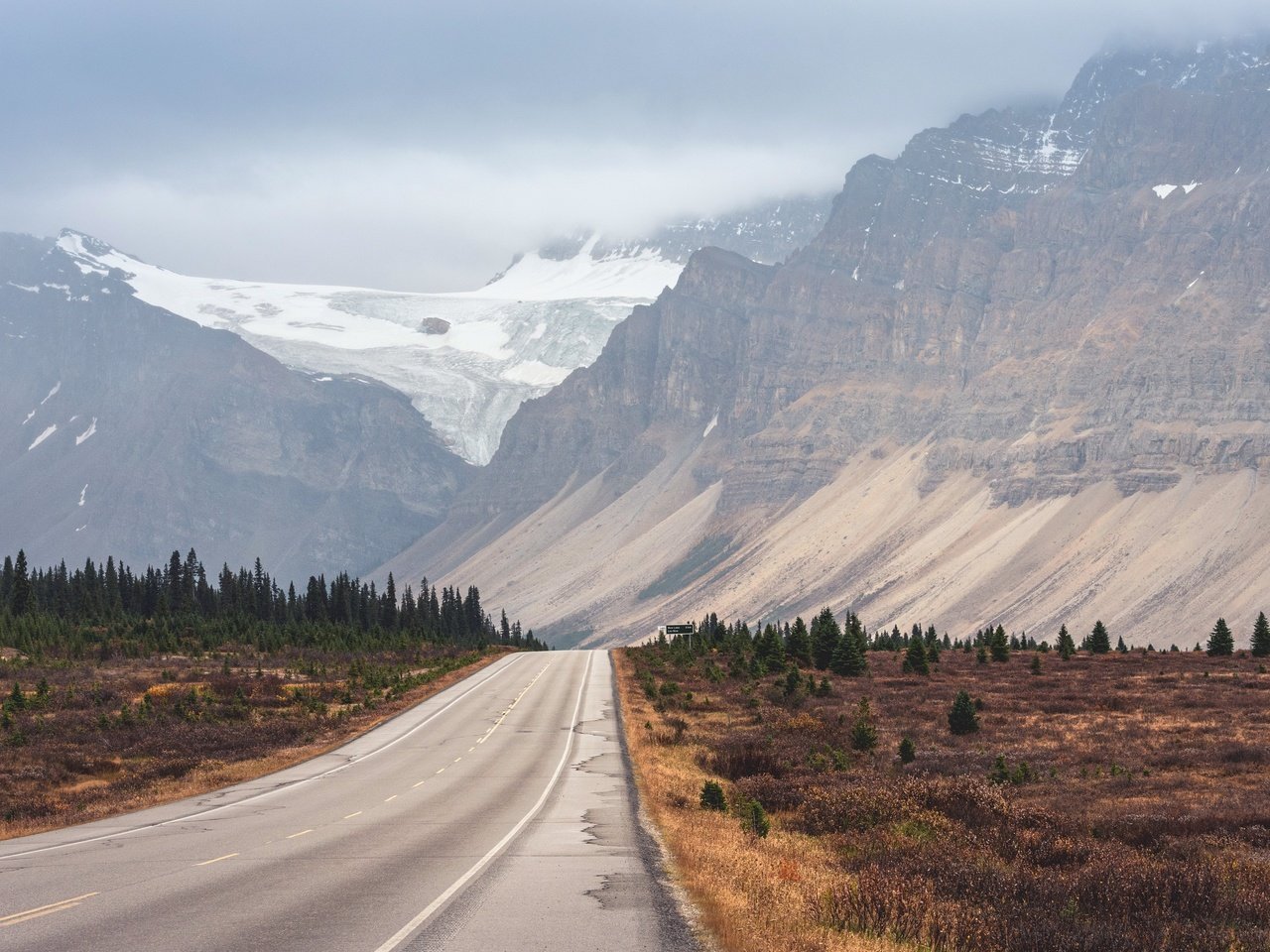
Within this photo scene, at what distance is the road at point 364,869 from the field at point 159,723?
2.26 m

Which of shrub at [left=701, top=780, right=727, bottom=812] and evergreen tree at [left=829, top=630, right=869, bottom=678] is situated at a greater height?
evergreen tree at [left=829, top=630, right=869, bottom=678]

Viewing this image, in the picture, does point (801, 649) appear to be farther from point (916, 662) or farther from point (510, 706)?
point (510, 706)

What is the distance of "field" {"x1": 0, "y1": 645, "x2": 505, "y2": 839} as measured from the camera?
36.8 m

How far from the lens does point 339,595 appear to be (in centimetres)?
16812

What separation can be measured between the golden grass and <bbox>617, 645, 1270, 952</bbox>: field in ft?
0.21

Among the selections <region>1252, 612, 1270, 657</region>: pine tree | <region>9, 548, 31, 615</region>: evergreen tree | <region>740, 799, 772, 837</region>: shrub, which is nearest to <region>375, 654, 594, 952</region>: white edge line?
<region>740, 799, 772, 837</region>: shrub

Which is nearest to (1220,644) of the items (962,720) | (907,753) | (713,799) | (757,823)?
(962,720)

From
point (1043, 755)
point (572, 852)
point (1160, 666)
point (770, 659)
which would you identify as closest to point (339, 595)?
point (770, 659)

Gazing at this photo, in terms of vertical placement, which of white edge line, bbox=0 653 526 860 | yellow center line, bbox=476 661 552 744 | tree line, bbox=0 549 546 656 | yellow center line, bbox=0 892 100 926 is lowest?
yellow center line, bbox=476 661 552 744

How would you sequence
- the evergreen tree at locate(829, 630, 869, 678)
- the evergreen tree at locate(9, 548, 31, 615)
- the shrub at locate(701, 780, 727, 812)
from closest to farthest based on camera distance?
the shrub at locate(701, 780, 727, 812) → the evergreen tree at locate(829, 630, 869, 678) → the evergreen tree at locate(9, 548, 31, 615)

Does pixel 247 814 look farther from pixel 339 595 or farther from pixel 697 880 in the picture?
pixel 339 595

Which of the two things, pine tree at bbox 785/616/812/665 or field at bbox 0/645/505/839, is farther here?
pine tree at bbox 785/616/812/665

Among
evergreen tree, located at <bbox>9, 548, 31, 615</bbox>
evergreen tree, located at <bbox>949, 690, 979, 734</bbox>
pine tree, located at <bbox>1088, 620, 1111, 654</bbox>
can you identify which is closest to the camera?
evergreen tree, located at <bbox>949, 690, 979, 734</bbox>

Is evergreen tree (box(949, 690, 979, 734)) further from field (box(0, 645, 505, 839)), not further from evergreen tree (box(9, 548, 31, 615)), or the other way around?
evergreen tree (box(9, 548, 31, 615))
